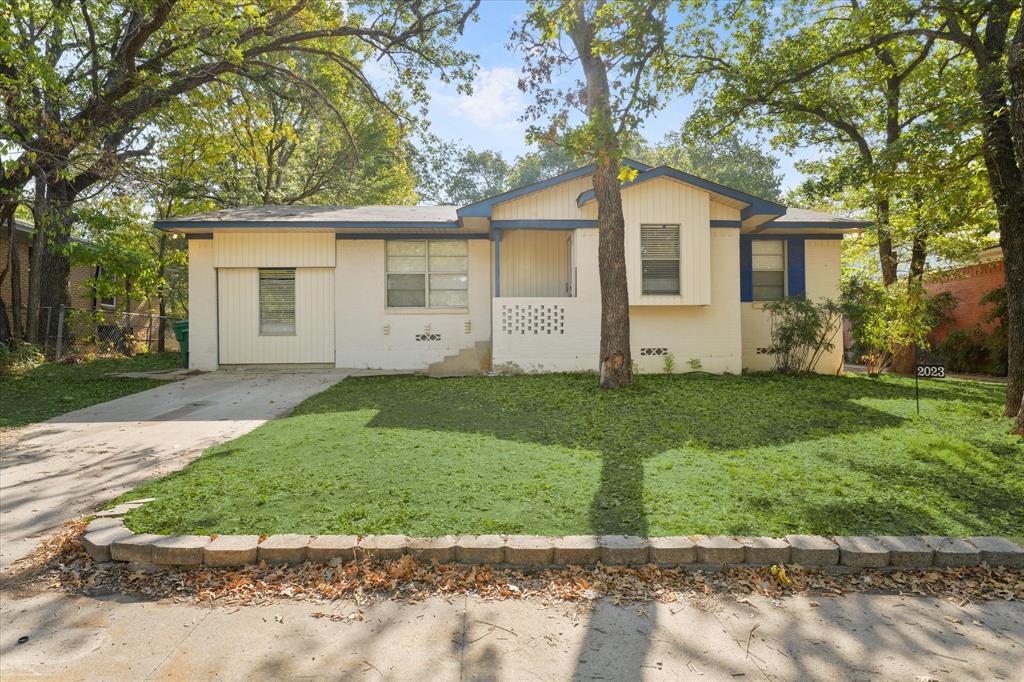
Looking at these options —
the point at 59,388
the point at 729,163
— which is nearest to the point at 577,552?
the point at 59,388

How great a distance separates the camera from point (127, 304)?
1952cm

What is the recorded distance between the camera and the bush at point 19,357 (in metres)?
10.5

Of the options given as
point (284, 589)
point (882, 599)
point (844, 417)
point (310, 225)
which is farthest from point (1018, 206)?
point (310, 225)

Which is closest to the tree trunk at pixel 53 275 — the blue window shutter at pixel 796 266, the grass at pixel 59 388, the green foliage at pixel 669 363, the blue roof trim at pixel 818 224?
the grass at pixel 59 388

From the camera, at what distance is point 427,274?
38.3ft

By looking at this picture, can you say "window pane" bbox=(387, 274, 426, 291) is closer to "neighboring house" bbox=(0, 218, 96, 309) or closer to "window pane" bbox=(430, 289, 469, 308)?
"window pane" bbox=(430, 289, 469, 308)

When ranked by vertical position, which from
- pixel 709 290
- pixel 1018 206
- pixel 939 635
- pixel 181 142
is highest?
pixel 181 142

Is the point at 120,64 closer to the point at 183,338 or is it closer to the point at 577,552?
the point at 183,338

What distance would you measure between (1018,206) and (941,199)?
1.14 metres

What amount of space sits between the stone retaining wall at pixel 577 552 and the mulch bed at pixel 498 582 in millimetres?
49

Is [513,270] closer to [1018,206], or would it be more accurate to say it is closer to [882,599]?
[1018,206]

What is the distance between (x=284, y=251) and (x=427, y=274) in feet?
10.4

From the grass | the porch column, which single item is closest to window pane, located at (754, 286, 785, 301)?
the porch column

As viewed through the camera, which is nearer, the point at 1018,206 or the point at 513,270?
Result: the point at 1018,206
